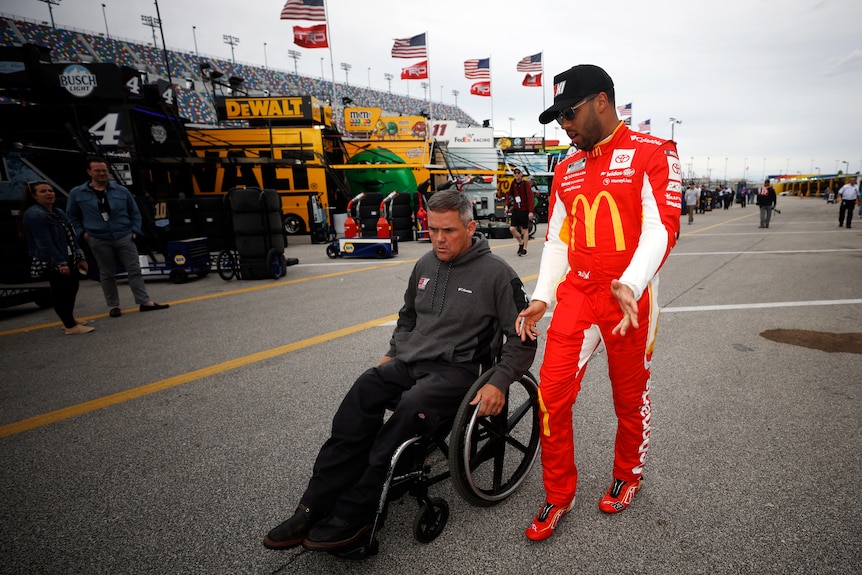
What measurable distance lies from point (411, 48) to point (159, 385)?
80.8ft

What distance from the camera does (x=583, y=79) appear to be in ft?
5.62

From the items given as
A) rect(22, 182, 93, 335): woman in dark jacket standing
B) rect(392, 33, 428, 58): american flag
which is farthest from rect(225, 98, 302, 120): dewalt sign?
rect(22, 182, 93, 335): woman in dark jacket standing

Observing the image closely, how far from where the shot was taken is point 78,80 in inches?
385

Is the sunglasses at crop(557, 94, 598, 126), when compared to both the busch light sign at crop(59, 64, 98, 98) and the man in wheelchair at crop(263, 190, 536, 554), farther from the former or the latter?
the busch light sign at crop(59, 64, 98, 98)

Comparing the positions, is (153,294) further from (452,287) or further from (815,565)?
(815,565)

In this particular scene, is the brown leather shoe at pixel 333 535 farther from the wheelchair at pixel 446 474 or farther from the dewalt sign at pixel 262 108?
the dewalt sign at pixel 262 108

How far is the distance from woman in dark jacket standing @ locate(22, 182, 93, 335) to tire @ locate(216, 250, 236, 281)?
9.06ft

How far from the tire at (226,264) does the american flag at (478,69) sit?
23.3 meters

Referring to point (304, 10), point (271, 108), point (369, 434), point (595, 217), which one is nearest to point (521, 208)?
point (595, 217)

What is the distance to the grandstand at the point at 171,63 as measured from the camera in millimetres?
37625

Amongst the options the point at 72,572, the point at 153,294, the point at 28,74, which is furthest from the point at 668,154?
the point at 28,74

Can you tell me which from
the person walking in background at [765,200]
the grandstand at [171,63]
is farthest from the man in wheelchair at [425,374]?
the grandstand at [171,63]

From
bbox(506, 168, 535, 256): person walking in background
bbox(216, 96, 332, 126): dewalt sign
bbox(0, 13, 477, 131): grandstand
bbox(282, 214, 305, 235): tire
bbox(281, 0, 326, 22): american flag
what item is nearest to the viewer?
bbox(506, 168, 535, 256): person walking in background

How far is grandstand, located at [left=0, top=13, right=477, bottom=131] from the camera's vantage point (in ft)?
123
